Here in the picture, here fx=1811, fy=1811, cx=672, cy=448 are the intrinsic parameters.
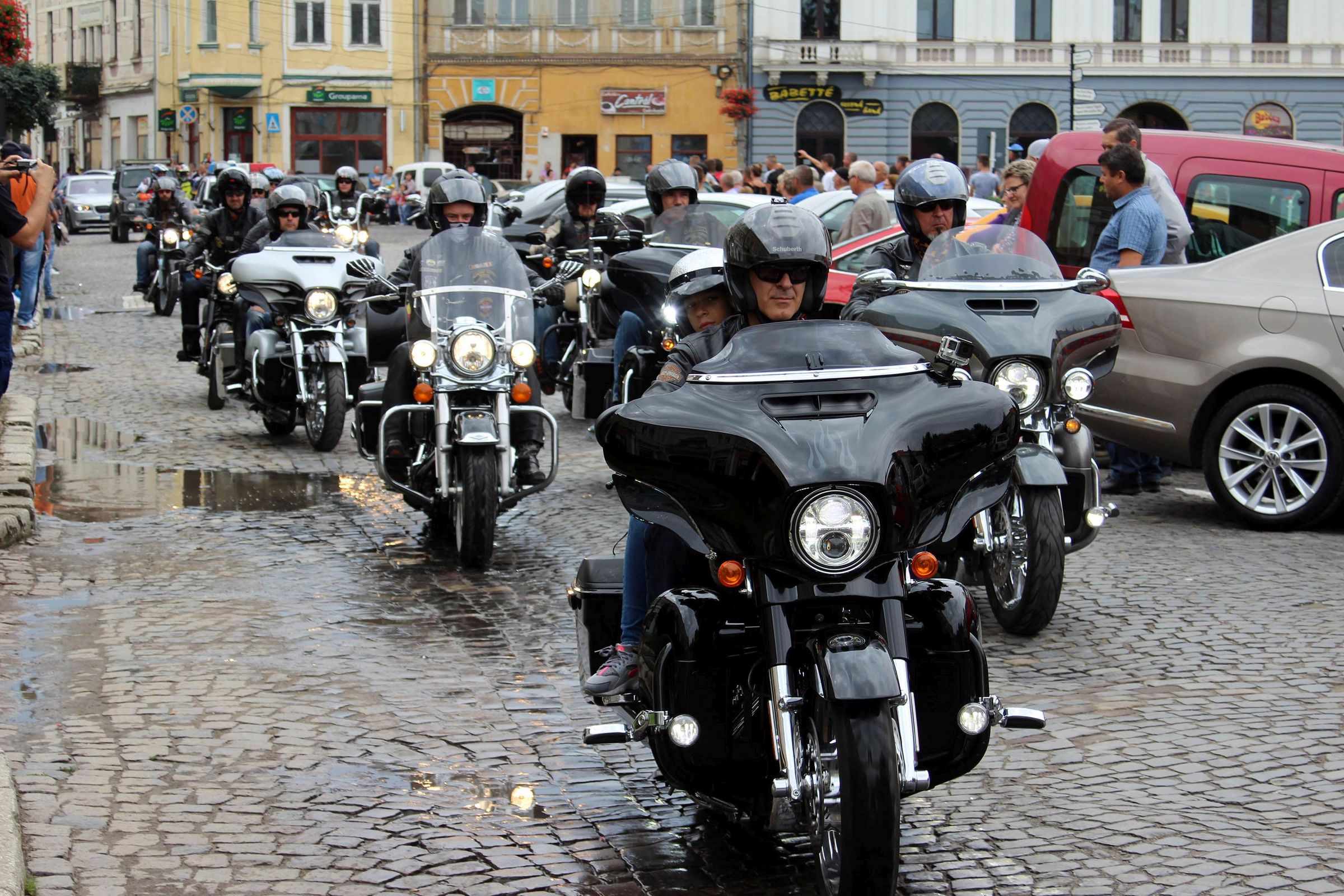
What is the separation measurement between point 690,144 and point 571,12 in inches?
226

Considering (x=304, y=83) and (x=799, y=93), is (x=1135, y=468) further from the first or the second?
(x=304, y=83)

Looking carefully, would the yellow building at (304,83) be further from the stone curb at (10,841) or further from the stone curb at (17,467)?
the stone curb at (10,841)

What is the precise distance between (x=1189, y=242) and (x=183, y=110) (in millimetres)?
49536

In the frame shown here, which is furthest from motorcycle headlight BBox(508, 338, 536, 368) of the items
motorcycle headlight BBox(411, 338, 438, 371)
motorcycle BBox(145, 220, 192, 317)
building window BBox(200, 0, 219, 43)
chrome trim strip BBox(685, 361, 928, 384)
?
building window BBox(200, 0, 219, 43)

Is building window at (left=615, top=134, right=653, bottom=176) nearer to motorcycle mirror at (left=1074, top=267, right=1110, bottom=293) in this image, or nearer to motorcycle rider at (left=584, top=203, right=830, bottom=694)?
motorcycle mirror at (left=1074, top=267, right=1110, bottom=293)

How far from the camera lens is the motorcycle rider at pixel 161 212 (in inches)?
840

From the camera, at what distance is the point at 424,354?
26.6 ft

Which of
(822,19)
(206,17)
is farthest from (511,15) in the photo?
(206,17)

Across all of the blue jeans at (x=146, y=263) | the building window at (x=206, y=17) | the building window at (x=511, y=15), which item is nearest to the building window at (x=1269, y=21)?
the building window at (x=511, y=15)

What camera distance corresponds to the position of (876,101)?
55750mm

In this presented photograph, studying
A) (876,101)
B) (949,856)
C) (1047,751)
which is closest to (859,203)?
(1047,751)

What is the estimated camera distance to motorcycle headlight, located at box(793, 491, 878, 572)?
380cm

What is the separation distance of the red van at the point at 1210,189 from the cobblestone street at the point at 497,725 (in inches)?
83.8

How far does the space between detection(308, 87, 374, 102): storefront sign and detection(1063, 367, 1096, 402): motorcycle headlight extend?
178 feet
